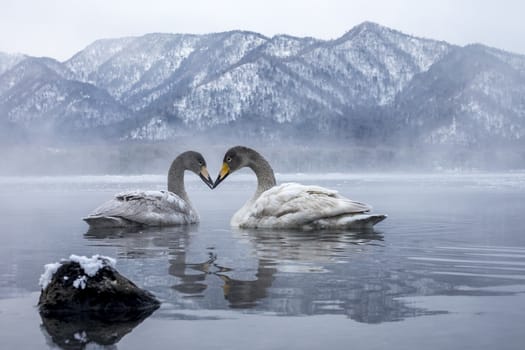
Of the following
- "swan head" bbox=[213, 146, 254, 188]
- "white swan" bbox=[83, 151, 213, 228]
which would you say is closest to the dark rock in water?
"white swan" bbox=[83, 151, 213, 228]

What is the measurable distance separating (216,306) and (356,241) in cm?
532

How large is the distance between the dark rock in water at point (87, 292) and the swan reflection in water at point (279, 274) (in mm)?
370

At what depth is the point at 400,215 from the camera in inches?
639

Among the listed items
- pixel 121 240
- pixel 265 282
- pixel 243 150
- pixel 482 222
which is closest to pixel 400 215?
pixel 482 222

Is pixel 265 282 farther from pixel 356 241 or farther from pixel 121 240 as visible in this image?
pixel 121 240

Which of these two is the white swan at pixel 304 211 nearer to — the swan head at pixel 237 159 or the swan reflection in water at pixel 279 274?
the swan reflection in water at pixel 279 274

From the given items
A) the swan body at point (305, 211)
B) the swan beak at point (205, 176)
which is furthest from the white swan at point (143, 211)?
the swan body at point (305, 211)

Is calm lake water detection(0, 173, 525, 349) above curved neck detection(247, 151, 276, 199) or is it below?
below

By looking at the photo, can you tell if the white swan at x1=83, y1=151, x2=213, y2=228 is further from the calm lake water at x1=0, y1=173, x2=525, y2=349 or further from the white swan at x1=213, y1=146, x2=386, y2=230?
the white swan at x1=213, y1=146, x2=386, y2=230

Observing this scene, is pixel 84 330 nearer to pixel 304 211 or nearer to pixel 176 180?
pixel 304 211

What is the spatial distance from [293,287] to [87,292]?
1842 millimetres

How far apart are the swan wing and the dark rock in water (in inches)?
300

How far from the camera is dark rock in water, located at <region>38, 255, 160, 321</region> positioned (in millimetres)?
5527

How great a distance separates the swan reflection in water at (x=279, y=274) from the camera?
5.75m
